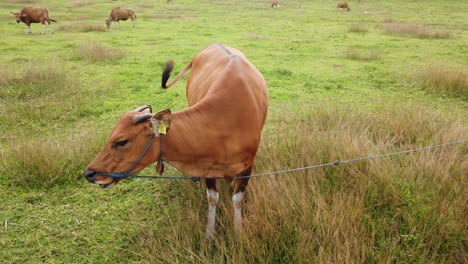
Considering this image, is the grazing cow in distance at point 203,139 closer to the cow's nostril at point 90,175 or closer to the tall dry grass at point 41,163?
the cow's nostril at point 90,175

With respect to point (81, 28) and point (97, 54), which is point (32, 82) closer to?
point (97, 54)

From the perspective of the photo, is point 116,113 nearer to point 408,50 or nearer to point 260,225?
point 260,225

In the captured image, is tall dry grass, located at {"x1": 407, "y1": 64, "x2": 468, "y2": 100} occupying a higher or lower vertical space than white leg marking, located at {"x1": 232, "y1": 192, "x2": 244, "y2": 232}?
higher

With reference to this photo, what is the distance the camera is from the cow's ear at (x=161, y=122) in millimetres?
2603

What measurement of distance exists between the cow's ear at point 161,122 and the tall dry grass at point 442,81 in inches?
298

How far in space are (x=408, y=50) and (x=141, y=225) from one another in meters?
13.0

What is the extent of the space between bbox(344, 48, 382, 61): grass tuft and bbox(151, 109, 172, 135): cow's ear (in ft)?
35.2

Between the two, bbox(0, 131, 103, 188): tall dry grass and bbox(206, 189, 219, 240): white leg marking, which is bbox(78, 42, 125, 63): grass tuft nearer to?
bbox(0, 131, 103, 188): tall dry grass

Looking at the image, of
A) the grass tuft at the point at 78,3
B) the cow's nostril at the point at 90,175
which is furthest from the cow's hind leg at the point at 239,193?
the grass tuft at the point at 78,3

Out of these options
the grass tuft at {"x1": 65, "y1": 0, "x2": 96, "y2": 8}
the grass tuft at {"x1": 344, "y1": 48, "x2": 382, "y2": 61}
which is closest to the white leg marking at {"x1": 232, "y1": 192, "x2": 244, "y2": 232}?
the grass tuft at {"x1": 344, "y1": 48, "x2": 382, "y2": 61}

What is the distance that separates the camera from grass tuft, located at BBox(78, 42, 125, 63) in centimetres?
1124

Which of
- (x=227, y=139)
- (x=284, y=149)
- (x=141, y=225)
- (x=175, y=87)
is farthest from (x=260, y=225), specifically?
(x=175, y=87)

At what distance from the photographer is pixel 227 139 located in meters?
3.11

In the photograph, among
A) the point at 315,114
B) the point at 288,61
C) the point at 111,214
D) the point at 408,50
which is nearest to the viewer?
the point at 111,214
